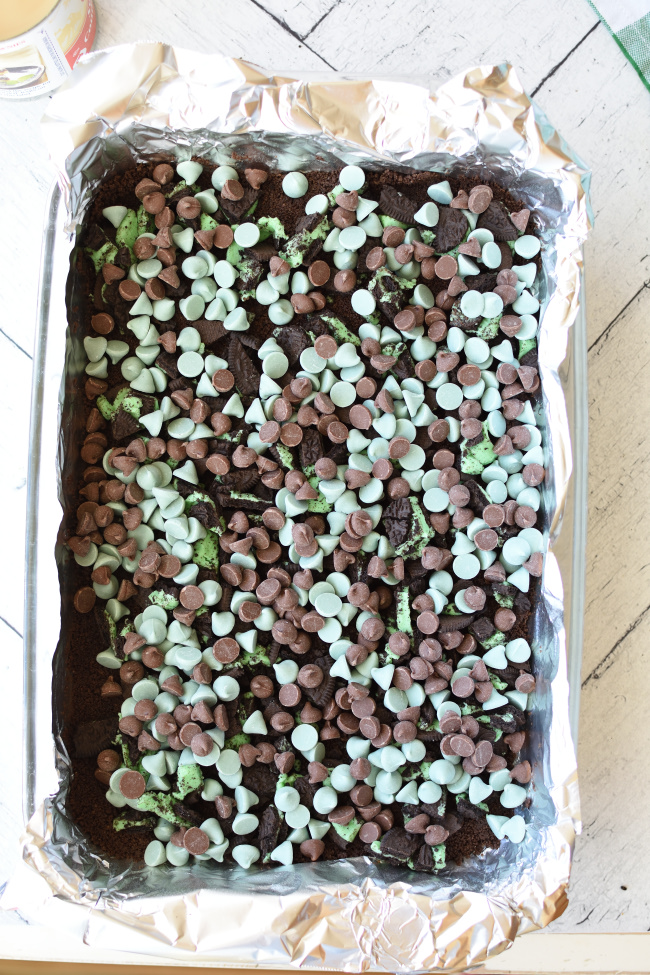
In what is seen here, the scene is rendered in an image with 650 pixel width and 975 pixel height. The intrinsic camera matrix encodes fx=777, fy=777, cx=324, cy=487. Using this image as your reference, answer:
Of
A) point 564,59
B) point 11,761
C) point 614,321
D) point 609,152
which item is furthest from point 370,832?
A: point 564,59

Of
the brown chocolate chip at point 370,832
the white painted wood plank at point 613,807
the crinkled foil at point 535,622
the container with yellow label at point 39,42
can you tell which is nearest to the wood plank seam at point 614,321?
the crinkled foil at point 535,622

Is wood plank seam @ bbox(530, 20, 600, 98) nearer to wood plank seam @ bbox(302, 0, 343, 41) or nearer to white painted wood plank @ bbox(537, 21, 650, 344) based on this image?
white painted wood plank @ bbox(537, 21, 650, 344)

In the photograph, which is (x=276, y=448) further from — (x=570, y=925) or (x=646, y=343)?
(x=570, y=925)

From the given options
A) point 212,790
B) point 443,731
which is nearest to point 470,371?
point 443,731

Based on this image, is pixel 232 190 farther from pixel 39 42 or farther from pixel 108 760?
pixel 108 760

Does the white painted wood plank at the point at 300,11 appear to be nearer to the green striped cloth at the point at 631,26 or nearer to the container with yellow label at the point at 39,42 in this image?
the container with yellow label at the point at 39,42

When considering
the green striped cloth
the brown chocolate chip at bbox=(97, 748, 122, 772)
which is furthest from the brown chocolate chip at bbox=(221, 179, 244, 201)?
the brown chocolate chip at bbox=(97, 748, 122, 772)

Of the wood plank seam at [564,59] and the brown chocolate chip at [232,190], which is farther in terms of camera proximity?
the wood plank seam at [564,59]
